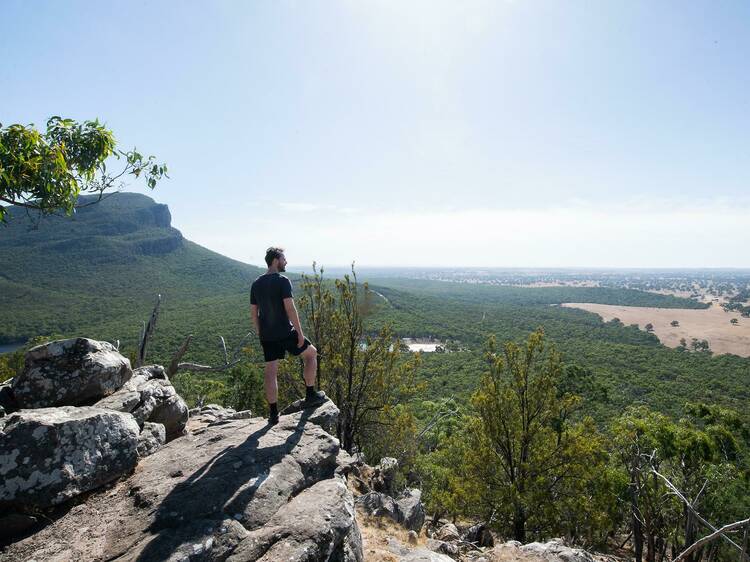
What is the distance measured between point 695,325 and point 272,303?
185 metres

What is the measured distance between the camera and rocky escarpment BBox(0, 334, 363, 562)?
404cm

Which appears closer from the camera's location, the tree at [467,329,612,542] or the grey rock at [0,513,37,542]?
the grey rock at [0,513,37,542]

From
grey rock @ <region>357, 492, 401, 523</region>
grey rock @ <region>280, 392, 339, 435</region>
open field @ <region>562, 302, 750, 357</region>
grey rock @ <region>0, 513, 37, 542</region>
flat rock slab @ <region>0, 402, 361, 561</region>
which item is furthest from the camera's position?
open field @ <region>562, 302, 750, 357</region>

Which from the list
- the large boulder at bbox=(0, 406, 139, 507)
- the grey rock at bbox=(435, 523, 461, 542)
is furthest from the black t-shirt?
the grey rock at bbox=(435, 523, 461, 542)

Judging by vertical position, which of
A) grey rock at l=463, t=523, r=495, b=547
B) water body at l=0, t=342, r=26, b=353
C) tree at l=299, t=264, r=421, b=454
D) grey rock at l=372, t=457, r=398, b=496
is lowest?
water body at l=0, t=342, r=26, b=353

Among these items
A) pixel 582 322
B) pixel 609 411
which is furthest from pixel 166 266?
pixel 582 322

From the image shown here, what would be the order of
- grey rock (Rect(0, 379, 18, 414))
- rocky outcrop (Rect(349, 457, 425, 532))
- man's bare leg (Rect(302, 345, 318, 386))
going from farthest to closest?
rocky outcrop (Rect(349, 457, 425, 532)) → man's bare leg (Rect(302, 345, 318, 386)) → grey rock (Rect(0, 379, 18, 414))

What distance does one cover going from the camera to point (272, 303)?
20.4 feet

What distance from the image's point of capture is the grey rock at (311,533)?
4.00 m

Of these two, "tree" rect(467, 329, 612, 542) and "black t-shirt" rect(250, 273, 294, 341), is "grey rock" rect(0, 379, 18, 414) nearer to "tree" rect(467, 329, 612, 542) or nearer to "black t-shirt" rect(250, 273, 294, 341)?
"black t-shirt" rect(250, 273, 294, 341)

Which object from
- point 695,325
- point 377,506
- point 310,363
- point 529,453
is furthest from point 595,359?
point 695,325

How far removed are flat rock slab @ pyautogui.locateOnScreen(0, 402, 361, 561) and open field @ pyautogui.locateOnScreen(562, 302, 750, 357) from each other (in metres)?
132

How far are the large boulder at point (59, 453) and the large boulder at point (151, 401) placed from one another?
0.96 m

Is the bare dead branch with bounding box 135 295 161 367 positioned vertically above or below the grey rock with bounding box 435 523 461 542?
above
